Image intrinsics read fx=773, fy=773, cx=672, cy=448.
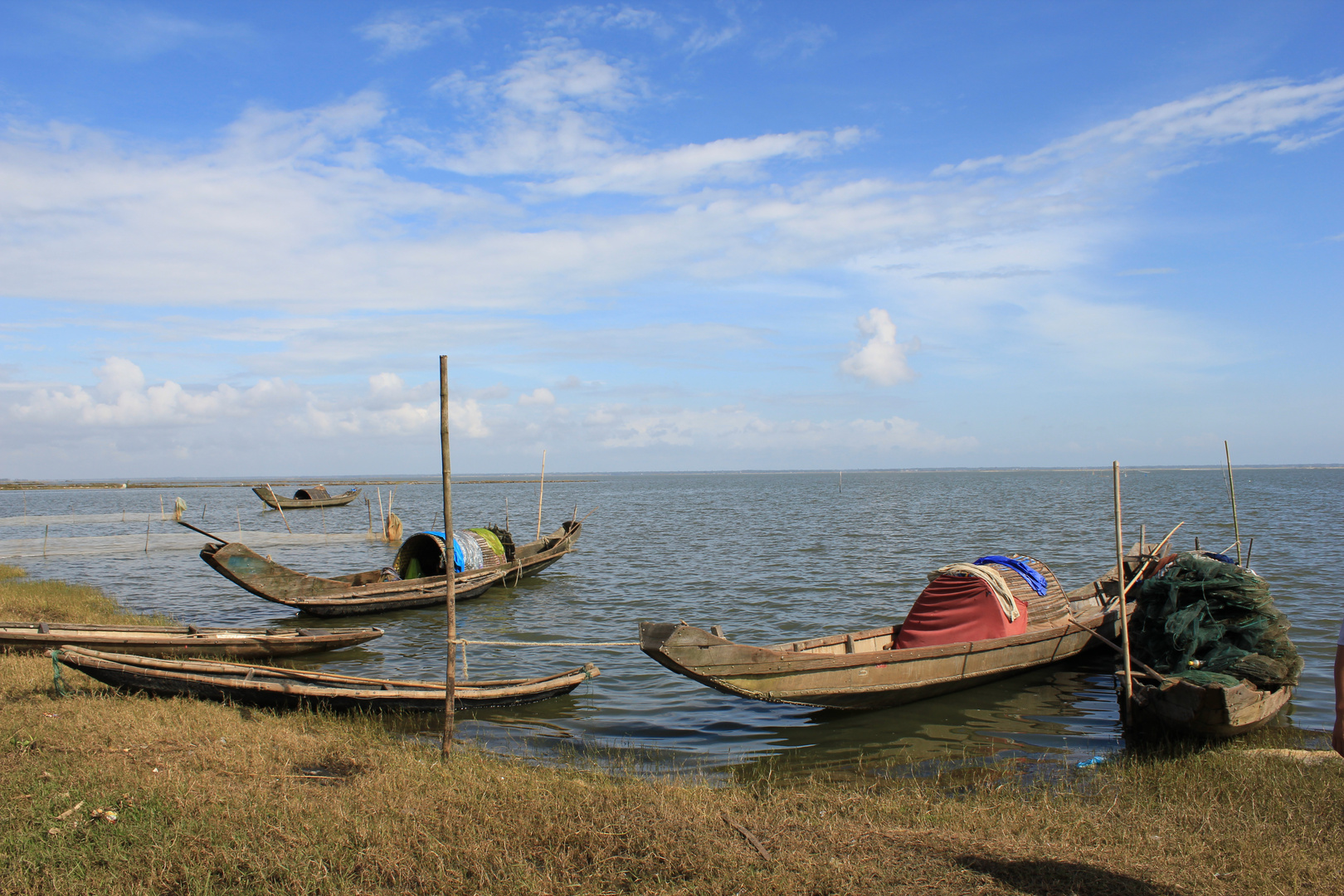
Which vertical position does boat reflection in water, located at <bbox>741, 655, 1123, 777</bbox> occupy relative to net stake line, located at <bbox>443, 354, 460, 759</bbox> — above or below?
below

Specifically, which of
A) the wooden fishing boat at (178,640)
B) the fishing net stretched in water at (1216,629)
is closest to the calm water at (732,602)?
the wooden fishing boat at (178,640)

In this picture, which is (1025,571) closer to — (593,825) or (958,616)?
(958,616)

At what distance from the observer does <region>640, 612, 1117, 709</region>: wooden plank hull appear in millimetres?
9266

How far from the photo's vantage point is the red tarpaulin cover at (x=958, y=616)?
37.3 feet

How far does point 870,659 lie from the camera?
10.2 metres

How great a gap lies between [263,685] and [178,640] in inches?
116

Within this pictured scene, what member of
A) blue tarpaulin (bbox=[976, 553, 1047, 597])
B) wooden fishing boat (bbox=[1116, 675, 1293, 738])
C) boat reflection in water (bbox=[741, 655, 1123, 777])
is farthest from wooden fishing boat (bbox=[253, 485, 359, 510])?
wooden fishing boat (bbox=[1116, 675, 1293, 738])

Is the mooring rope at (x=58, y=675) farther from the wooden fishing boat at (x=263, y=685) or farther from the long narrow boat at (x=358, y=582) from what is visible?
the long narrow boat at (x=358, y=582)

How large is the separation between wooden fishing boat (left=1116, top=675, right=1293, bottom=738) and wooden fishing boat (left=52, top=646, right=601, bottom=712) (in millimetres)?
7937

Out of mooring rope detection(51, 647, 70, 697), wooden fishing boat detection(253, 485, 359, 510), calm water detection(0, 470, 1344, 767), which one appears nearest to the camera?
mooring rope detection(51, 647, 70, 697)

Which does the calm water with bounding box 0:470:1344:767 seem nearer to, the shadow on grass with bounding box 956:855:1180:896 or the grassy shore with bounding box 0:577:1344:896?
the grassy shore with bounding box 0:577:1344:896

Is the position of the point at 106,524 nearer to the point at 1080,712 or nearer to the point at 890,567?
the point at 890,567

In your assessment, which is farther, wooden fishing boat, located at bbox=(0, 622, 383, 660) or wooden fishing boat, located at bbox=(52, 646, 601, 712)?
wooden fishing boat, located at bbox=(0, 622, 383, 660)

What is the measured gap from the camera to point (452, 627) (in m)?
8.40
